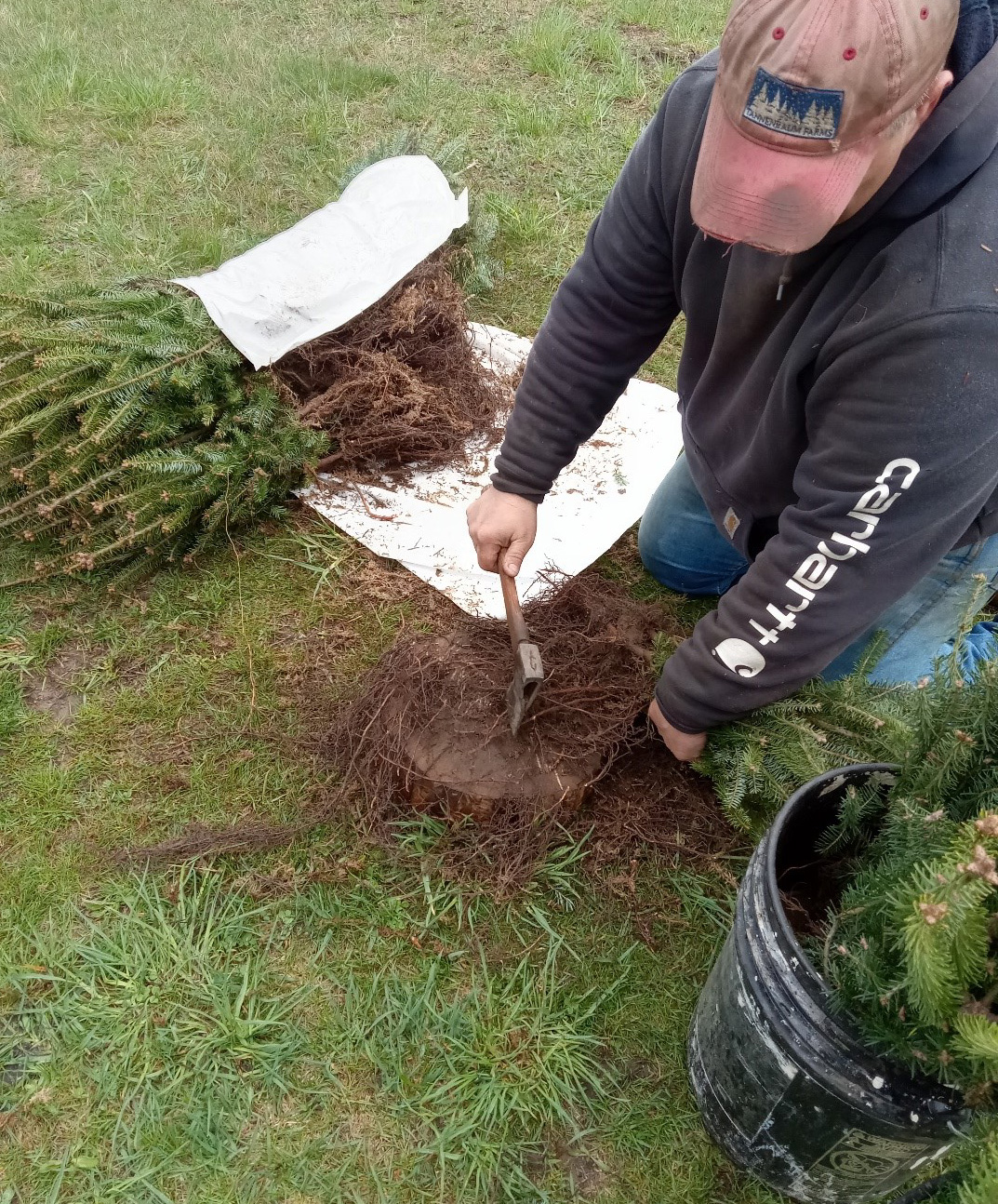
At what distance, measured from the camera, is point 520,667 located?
7.02ft

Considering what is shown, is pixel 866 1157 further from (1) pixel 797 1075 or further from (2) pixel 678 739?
(2) pixel 678 739

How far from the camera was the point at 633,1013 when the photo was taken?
2203mm

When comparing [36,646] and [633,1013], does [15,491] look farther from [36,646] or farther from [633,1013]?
[633,1013]

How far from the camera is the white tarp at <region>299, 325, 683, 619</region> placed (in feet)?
10.3

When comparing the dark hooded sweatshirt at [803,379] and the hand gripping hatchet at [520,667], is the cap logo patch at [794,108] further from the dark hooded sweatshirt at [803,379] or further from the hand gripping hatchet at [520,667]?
the hand gripping hatchet at [520,667]

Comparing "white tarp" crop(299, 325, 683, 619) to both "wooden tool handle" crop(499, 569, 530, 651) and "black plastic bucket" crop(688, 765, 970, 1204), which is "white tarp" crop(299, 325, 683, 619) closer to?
"wooden tool handle" crop(499, 569, 530, 651)

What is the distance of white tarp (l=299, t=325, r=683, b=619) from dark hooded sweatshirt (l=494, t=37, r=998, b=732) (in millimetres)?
734

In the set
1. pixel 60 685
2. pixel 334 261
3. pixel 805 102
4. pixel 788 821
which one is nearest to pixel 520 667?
pixel 788 821

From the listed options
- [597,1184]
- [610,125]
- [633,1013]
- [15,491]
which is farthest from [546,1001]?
[610,125]

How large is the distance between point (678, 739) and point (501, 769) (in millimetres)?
460

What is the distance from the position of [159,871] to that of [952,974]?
1.90 metres

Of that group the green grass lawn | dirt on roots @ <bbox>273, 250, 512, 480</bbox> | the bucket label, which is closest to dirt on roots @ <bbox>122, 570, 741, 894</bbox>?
the green grass lawn

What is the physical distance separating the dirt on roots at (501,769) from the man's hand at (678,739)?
0.62 ft

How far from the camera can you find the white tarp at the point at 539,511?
10.3ft
